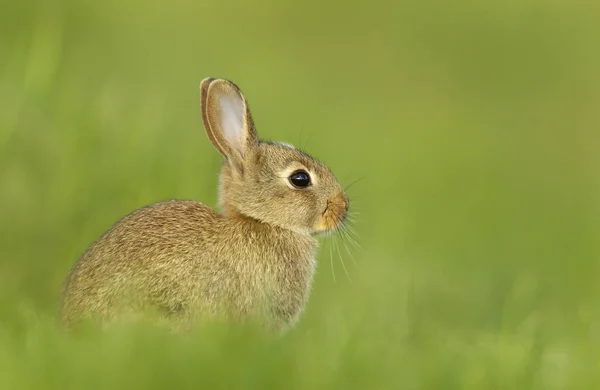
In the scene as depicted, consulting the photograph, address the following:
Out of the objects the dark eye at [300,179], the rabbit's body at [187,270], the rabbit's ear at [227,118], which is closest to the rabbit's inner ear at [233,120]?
the rabbit's ear at [227,118]

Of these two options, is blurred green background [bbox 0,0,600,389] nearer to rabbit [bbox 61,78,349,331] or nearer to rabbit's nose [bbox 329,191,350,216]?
rabbit [bbox 61,78,349,331]

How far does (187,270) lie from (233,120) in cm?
134

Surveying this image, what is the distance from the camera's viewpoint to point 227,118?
7.17 meters

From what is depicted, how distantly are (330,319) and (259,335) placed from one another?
2.49 ft

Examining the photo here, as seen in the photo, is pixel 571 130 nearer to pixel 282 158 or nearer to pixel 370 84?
pixel 370 84

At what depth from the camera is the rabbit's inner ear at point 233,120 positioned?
7.14 m

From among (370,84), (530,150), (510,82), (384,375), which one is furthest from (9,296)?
(510,82)

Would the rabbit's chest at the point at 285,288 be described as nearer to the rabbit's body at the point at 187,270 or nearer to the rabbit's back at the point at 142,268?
the rabbit's body at the point at 187,270

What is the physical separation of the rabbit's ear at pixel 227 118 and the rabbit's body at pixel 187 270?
0.50 metres

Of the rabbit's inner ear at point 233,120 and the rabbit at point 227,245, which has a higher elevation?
the rabbit's inner ear at point 233,120

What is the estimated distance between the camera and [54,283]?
8.16 metres

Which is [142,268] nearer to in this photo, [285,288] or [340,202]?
[285,288]

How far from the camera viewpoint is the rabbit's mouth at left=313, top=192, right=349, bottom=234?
23.7 ft

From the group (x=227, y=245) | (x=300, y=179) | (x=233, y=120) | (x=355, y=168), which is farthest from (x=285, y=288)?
(x=355, y=168)
